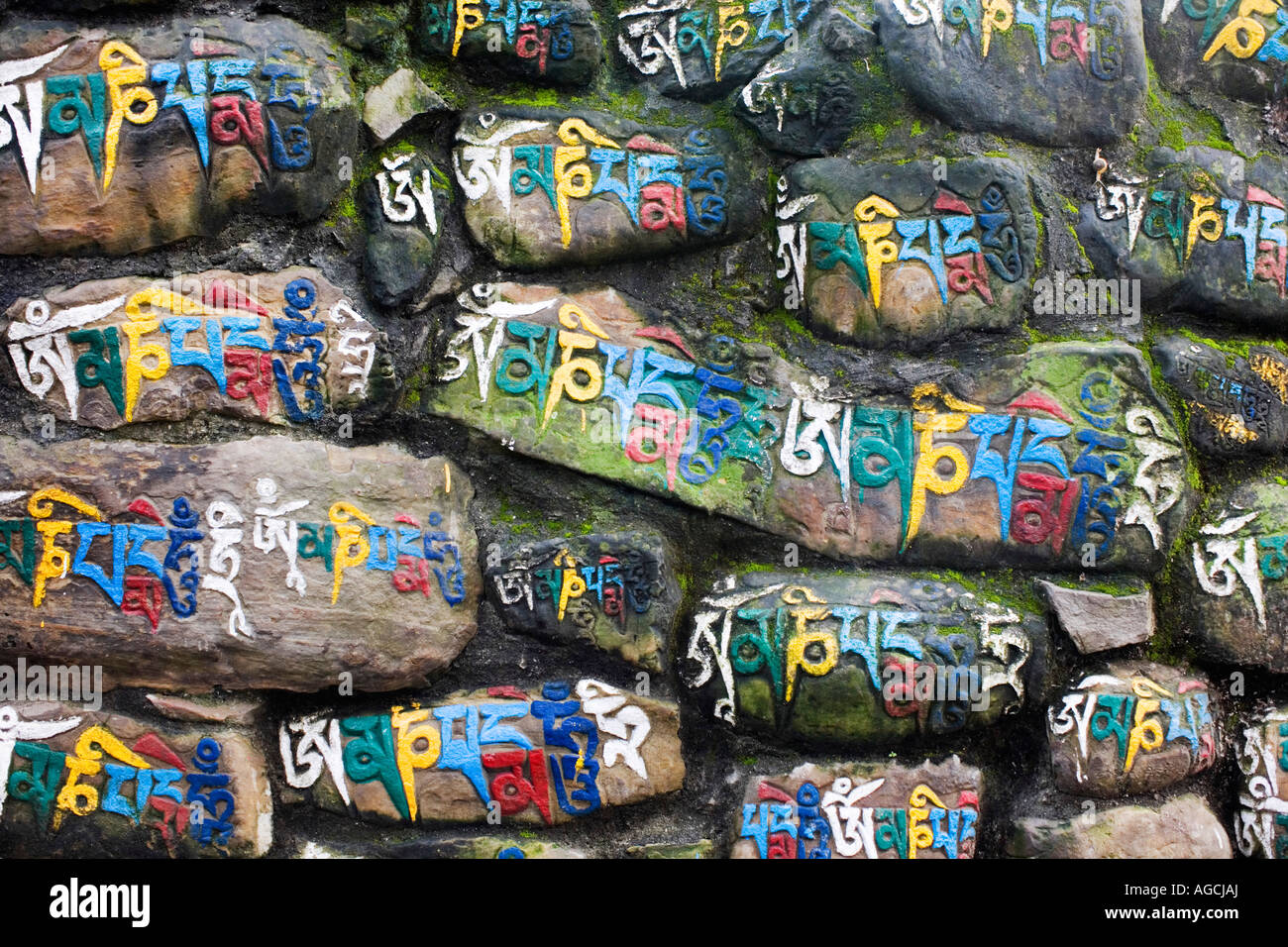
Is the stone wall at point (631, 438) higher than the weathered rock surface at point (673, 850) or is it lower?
higher

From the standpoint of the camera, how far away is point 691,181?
9.53 feet

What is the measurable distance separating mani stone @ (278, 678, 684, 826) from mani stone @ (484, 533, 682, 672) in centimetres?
11

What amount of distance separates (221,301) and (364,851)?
1.23 metres

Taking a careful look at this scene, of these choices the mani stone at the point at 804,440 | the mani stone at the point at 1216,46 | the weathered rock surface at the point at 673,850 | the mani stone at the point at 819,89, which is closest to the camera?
the weathered rock surface at the point at 673,850

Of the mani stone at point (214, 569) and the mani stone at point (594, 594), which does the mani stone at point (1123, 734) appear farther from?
the mani stone at point (214, 569)

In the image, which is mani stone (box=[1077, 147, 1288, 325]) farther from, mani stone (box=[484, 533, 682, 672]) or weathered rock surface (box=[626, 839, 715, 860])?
weathered rock surface (box=[626, 839, 715, 860])

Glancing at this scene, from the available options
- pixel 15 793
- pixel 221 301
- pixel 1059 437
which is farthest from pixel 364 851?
pixel 1059 437

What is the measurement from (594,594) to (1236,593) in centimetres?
149

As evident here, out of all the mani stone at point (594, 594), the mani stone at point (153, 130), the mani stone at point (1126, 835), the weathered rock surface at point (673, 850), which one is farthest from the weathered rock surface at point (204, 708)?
the mani stone at point (1126, 835)

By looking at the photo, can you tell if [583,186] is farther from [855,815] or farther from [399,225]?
[855,815]

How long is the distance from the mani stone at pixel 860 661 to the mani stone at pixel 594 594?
0.12 m

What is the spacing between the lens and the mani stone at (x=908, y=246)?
2908 millimetres

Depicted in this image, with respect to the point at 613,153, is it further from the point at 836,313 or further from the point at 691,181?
the point at 836,313

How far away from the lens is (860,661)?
9.00 feet
